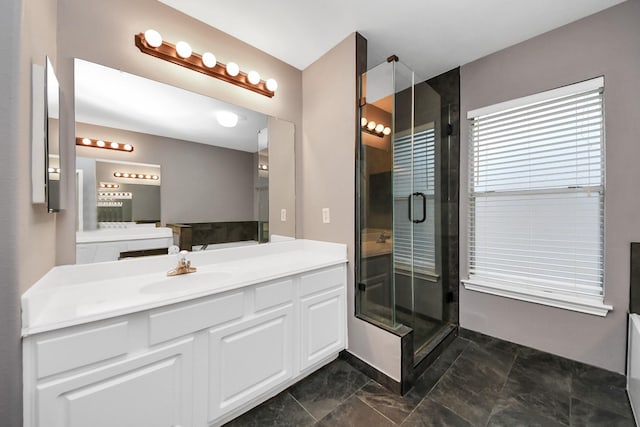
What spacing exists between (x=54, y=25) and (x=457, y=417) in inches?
115

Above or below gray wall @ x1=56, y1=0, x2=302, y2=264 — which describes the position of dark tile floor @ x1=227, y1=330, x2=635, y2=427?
below

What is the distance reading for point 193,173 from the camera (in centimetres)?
167

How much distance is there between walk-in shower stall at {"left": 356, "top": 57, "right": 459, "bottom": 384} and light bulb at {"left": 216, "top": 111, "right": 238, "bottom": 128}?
96 centimetres

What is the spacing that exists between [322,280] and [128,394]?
1.08 m

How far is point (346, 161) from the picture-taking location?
1.80m

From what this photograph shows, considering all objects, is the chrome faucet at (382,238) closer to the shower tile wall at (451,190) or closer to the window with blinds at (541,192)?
the shower tile wall at (451,190)

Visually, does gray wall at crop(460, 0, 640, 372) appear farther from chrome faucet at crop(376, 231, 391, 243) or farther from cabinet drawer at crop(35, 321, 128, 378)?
cabinet drawer at crop(35, 321, 128, 378)

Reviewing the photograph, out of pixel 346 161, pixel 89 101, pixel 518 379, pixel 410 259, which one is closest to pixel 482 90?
pixel 346 161

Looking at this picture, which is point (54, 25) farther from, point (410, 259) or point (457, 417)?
point (457, 417)

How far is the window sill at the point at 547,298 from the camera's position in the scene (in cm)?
156

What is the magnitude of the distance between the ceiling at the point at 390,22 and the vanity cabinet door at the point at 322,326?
188 centimetres

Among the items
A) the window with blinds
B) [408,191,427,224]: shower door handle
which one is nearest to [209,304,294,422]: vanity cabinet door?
[408,191,427,224]: shower door handle

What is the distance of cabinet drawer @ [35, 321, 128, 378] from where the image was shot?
0.78m

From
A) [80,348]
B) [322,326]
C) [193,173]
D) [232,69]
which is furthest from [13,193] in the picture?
[322,326]
